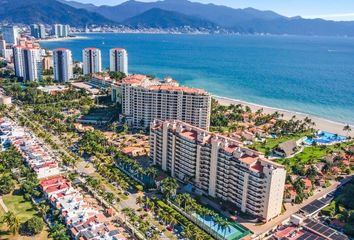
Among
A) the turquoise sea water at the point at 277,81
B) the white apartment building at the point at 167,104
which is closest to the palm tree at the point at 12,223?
the white apartment building at the point at 167,104

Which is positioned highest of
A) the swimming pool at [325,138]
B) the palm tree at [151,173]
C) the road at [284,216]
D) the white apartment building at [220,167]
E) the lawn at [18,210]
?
the white apartment building at [220,167]

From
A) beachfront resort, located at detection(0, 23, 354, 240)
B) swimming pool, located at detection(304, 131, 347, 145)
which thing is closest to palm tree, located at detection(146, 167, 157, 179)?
beachfront resort, located at detection(0, 23, 354, 240)

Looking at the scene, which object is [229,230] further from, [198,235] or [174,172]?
[174,172]

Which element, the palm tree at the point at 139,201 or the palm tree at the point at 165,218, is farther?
the palm tree at the point at 139,201

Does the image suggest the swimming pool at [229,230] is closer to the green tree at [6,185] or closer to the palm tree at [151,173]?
the palm tree at [151,173]

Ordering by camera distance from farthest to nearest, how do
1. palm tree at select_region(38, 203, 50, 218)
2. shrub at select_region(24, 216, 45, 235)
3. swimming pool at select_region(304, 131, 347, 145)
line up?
swimming pool at select_region(304, 131, 347, 145), palm tree at select_region(38, 203, 50, 218), shrub at select_region(24, 216, 45, 235)

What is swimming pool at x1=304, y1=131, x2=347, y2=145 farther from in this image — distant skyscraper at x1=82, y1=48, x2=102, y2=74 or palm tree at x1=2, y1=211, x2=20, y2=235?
distant skyscraper at x1=82, y1=48, x2=102, y2=74

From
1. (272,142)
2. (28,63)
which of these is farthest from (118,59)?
(272,142)

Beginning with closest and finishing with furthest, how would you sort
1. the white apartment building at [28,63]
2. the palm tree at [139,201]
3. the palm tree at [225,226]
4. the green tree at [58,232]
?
the green tree at [58,232]
the palm tree at [225,226]
the palm tree at [139,201]
the white apartment building at [28,63]
